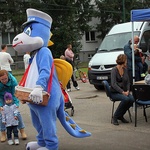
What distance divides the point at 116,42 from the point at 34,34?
27.4ft

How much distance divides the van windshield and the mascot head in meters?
7.70

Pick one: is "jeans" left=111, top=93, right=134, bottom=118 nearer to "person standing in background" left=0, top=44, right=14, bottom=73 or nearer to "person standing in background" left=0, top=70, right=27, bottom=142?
"person standing in background" left=0, top=70, right=27, bottom=142

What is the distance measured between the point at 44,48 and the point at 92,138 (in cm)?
209

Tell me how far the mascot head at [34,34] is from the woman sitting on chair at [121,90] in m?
2.53

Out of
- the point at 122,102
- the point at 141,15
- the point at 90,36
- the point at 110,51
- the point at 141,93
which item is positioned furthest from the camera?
the point at 90,36

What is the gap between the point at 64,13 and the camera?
3328 centimetres

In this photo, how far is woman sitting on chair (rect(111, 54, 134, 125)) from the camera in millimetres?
7387

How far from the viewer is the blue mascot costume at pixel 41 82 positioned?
4948mm

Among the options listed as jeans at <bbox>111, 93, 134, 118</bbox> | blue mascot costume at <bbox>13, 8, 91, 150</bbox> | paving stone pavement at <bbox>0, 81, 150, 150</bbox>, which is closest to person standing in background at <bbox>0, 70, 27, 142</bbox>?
paving stone pavement at <bbox>0, 81, 150, 150</bbox>

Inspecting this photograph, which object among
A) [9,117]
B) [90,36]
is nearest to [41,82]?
[9,117]

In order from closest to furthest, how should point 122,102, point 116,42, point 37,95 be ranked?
point 37,95, point 122,102, point 116,42

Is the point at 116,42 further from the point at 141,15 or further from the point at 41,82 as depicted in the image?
the point at 41,82

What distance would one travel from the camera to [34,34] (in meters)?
5.26

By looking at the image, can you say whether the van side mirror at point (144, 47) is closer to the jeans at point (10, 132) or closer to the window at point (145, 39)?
the window at point (145, 39)
